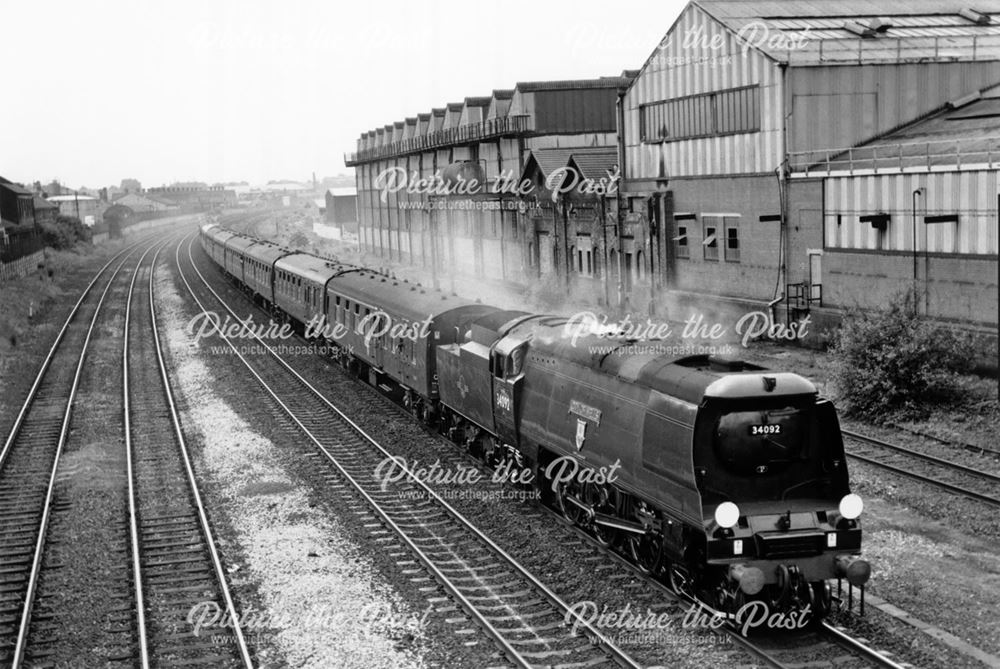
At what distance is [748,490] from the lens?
38.3 feet

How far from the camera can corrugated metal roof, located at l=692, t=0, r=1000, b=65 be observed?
1291 inches

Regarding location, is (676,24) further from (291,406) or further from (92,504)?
(92,504)

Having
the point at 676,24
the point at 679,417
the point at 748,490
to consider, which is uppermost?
the point at 676,24

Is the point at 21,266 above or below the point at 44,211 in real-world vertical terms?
below

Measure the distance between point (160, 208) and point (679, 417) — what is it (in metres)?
199

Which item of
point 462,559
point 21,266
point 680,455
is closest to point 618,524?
point 680,455

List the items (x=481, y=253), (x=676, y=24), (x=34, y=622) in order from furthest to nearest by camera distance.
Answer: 1. (x=481, y=253)
2. (x=676, y=24)
3. (x=34, y=622)

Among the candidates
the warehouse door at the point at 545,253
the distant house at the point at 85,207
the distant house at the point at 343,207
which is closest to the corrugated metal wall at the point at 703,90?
the warehouse door at the point at 545,253

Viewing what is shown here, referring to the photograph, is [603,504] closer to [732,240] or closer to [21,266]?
[732,240]

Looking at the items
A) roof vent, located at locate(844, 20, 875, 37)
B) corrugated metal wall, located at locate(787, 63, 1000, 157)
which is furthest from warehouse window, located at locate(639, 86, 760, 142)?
roof vent, located at locate(844, 20, 875, 37)

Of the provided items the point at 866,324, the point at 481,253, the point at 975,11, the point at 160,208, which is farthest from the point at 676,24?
the point at 160,208

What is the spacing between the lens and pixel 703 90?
115ft

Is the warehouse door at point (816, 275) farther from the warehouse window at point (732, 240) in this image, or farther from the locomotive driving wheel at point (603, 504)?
the locomotive driving wheel at point (603, 504)

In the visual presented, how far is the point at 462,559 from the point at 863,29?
27185 millimetres
